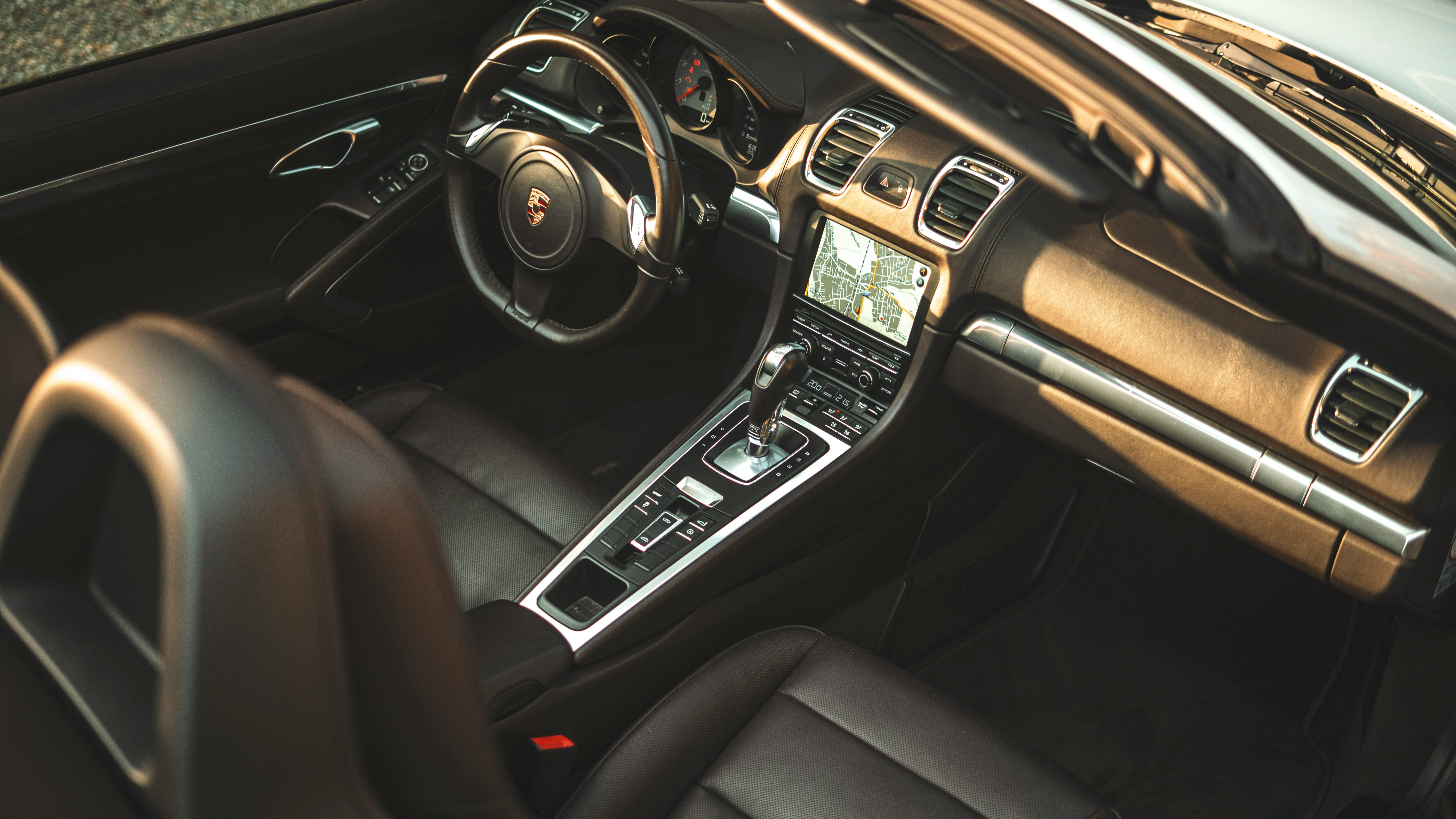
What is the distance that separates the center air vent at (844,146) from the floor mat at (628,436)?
0.82 meters

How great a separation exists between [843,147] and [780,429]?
0.51 metres

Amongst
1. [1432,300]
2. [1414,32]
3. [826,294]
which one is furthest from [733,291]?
[1432,300]

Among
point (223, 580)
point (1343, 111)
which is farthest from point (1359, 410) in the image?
point (223, 580)

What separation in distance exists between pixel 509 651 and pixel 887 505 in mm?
792

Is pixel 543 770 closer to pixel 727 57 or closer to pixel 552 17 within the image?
pixel 727 57

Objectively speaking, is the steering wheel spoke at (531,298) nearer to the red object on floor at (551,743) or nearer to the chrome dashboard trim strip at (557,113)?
the chrome dashboard trim strip at (557,113)

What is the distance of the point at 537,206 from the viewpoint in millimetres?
1896

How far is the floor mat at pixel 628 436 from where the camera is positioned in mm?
2510

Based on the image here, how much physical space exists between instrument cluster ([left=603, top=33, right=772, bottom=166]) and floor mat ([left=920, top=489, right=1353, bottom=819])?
111cm

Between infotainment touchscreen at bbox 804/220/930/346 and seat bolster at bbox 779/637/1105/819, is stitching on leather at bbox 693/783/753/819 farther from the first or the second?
infotainment touchscreen at bbox 804/220/930/346

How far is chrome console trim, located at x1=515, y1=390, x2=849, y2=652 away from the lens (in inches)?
60.9

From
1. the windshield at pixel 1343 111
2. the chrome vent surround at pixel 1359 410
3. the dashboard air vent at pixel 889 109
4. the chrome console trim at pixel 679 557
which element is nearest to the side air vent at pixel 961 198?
the dashboard air vent at pixel 889 109

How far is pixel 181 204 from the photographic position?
6.75 ft

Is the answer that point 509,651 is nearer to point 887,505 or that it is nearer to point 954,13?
point 887,505
